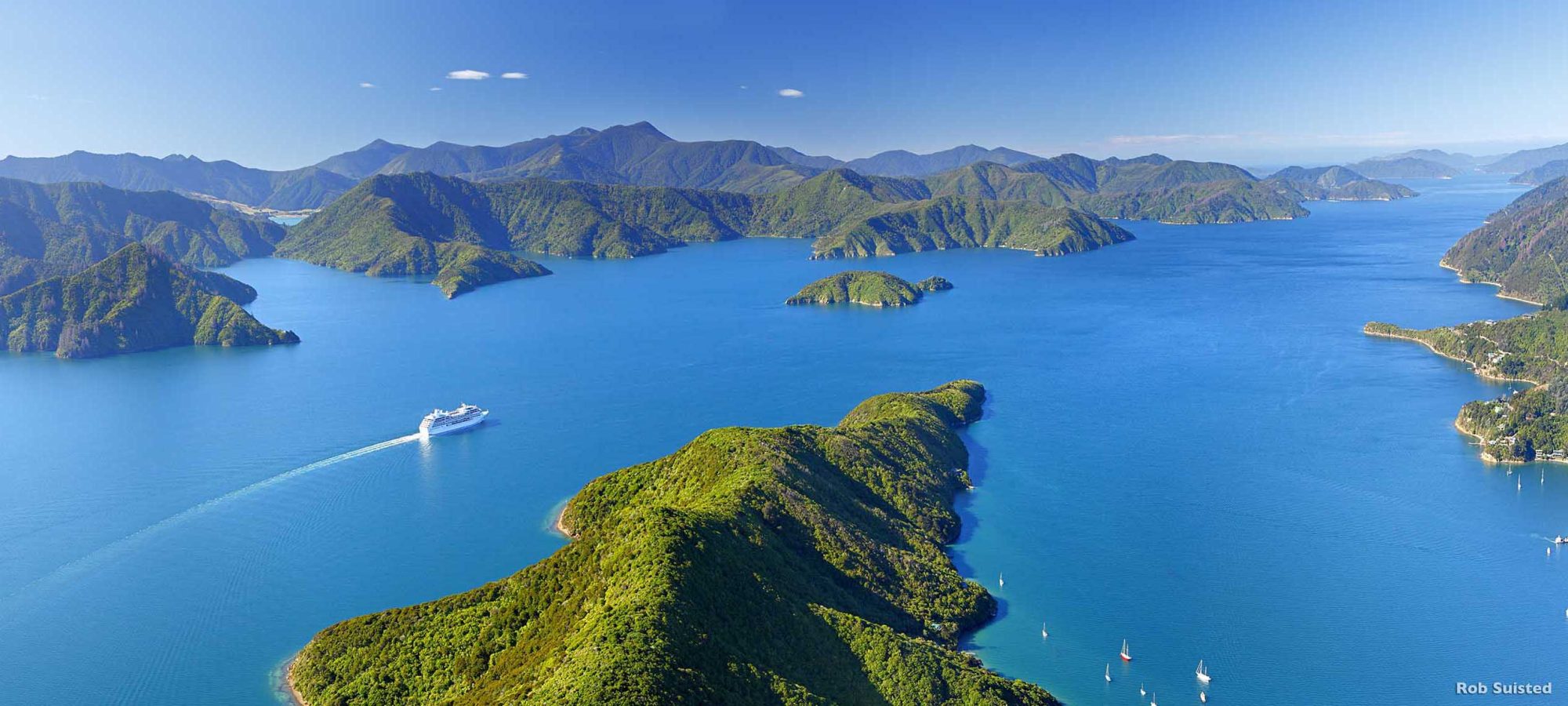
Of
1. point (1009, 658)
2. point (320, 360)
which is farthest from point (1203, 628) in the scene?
point (320, 360)

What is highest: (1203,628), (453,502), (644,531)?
(644,531)

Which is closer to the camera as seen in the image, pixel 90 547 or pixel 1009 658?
pixel 1009 658

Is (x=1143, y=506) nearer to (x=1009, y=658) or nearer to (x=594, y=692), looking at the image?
(x=1009, y=658)

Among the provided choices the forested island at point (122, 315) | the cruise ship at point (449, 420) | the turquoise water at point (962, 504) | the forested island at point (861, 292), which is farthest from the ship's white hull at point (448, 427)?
the forested island at point (861, 292)

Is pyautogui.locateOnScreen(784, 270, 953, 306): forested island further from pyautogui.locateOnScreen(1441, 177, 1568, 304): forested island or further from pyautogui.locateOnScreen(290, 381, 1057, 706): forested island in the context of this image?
pyautogui.locateOnScreen(290, 381, 1057, 706): forested island

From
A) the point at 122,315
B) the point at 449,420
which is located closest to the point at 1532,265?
the point at 449,420

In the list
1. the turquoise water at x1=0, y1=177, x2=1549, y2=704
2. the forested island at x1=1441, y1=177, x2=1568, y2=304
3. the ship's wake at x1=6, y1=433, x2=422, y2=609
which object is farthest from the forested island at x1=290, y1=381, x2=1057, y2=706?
the forested island at x1=1441, y1=177, x2=1568, y2=304
